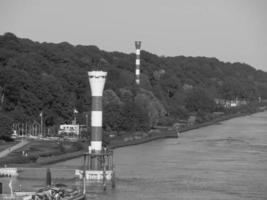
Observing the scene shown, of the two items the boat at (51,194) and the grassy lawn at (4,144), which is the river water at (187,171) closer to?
the boat at (51,194)

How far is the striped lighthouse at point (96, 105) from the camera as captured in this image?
2847 cm

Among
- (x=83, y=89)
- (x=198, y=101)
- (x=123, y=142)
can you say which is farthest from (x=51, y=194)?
(x=198, y=101)

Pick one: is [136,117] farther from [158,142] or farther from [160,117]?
[160,117]

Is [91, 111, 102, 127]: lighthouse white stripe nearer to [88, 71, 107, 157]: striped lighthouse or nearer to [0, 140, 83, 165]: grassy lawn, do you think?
[88, 71, 107, 157]: striped lighthouse

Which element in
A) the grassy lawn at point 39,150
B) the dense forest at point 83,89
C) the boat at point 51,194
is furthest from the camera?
the dense forest at point 83,89

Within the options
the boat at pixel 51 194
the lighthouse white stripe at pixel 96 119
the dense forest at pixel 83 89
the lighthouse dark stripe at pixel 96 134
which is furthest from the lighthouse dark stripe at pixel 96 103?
the dense forest at pixel 83 89

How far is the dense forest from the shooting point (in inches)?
1688

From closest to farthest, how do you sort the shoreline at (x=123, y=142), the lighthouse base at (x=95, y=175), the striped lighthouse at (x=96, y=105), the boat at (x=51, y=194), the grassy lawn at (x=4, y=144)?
the boat at (x=51, y=194), the lighthouse base at (x=95, y=175), the striped lighthouse at (x=96, y=105), the shoreline at (x=123, y=142), the grassy lawn at (x=4, y=144)

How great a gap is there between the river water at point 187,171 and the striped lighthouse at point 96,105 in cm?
98

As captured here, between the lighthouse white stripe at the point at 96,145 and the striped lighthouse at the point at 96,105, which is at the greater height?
the striped lighthouse at the point at 96,105

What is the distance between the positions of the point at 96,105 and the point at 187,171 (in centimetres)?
310

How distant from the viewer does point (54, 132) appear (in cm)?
4156

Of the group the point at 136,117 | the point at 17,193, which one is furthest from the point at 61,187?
the point at 136,117

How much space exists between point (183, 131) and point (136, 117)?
6825 mm
